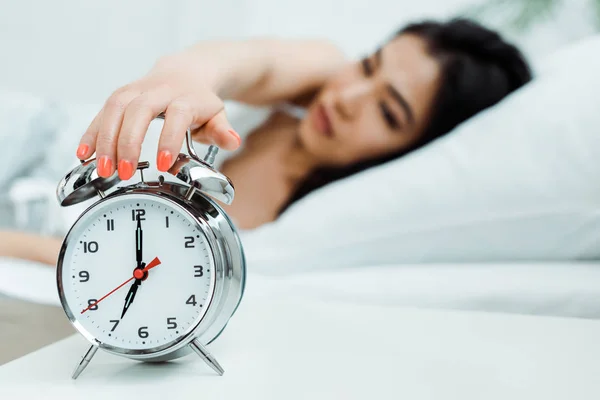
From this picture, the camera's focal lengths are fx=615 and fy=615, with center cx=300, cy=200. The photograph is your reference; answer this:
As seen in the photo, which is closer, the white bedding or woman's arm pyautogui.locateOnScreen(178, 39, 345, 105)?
the white bedding

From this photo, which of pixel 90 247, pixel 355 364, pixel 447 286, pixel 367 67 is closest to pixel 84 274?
pixel 90 247

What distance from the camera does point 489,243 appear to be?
1.15m

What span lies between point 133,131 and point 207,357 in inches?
9.2

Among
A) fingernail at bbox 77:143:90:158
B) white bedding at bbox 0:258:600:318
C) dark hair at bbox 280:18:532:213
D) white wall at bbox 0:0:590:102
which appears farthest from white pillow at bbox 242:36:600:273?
white wall at bbox 0:0:590:102

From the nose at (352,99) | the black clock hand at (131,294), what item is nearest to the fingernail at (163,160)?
the black clock hand at (131,294)

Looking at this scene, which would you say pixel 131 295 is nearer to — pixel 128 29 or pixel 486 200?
pixel 486 200

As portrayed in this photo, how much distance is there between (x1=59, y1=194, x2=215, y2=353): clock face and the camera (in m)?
0.62

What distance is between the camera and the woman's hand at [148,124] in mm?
597

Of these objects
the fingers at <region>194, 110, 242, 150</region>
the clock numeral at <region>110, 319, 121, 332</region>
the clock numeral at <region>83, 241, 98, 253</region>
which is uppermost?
the fingers at <region>194, 110, 242, 150</region>

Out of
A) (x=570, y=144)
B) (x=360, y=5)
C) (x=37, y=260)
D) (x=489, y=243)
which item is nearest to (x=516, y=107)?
(x=570, y=144)

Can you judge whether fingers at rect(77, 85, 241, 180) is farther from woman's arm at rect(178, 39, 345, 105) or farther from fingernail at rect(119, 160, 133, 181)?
woman's arm at rect(178, 39, 345, 105)

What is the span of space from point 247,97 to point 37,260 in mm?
634

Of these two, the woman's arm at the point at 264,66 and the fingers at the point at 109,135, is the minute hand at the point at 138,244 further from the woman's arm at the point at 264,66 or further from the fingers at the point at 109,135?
the woman's arm at the point at 264,66

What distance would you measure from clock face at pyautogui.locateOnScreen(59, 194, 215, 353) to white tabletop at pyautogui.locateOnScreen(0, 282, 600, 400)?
0.15 ft
